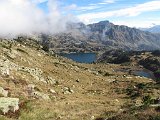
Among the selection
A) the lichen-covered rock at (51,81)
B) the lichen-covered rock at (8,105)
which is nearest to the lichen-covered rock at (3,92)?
the lichen-covered rock at (8,105)

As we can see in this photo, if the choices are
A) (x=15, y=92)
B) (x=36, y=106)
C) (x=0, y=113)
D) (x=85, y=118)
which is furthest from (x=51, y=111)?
(x=15, y=92)

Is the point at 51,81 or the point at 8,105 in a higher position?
the point at 8,105

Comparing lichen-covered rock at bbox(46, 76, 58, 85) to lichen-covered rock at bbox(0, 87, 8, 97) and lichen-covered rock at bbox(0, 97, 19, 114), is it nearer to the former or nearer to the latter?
lichen-covered rock at bbox(0, 87, 8, 97)

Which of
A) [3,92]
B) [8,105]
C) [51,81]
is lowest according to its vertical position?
[51,81]

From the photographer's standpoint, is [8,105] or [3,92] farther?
[3,92]

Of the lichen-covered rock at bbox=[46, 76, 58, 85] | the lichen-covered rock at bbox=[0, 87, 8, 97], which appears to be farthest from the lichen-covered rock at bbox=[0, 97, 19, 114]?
the lichen-covered rock at bbox=[46, 76, 58, 85]

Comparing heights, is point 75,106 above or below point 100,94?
above

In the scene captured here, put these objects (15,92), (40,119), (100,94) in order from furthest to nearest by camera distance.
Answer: (100,94) → (15,92) → (40,119)

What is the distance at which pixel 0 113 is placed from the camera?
2797 centimetres

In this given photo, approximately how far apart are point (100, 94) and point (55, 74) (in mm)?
16595

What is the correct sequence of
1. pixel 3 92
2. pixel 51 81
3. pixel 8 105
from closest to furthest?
1. pixel 8 105
2. pixel 3 92
3. pixel 51 81

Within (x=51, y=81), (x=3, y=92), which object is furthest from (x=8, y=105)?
(x=51, y=81)

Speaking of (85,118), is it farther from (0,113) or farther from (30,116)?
(0,113)

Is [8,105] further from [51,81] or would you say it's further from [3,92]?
[51,81]
